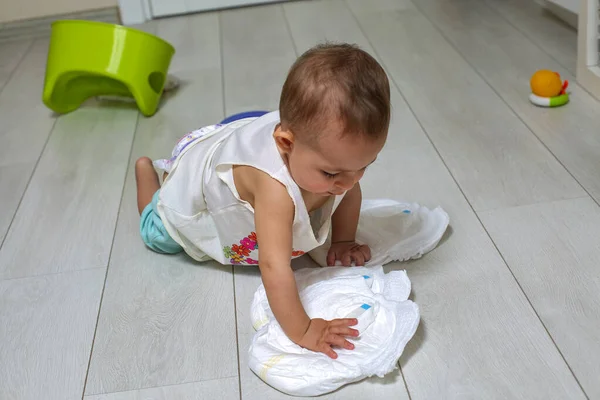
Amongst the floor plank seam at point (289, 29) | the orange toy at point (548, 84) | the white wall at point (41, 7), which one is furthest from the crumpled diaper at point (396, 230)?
the white wall at point (41, 7)

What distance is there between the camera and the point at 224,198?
1.07m

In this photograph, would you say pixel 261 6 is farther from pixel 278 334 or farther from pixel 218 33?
pixel 278 334

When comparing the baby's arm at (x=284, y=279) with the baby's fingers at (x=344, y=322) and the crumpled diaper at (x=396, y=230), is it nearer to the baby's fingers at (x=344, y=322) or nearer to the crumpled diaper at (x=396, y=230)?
the baby's fingers at (x=344, y=322)

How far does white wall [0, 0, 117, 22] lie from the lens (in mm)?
2582

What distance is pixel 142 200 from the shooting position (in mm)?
1345

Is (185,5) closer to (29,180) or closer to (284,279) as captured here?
(29,180)

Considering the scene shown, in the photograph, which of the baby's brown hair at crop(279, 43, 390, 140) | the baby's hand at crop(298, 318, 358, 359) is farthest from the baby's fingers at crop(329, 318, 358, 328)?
the baby's brown hair at crop(279, 43, 390, 140)

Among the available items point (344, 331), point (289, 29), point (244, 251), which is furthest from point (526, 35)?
point (344, 331)

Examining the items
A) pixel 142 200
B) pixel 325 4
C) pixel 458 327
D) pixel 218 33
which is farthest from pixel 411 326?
pixel 325 4

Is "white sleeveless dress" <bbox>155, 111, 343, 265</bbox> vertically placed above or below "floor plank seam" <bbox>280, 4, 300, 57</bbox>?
above

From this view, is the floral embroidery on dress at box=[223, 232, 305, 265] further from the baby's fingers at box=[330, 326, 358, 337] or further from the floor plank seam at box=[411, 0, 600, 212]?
the floor plank seam at box=[411, 0, 600, 212]

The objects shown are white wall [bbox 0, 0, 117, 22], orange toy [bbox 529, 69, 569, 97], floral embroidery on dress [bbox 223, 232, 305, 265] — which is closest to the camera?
floral embroidery on dress [bbox 223, 232, 305, 265]

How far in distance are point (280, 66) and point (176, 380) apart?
4.10 ft

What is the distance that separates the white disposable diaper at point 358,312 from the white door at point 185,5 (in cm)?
167
